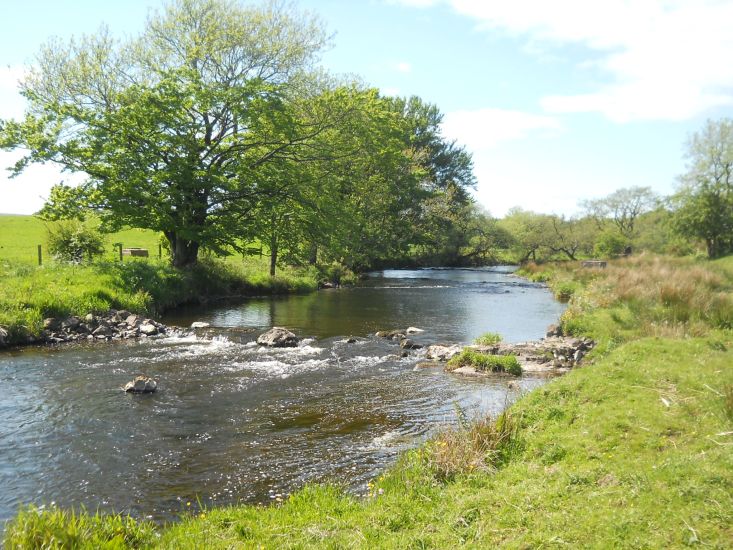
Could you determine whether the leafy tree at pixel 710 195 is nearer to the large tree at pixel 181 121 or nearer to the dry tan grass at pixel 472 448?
the large tree at pixel 181 121

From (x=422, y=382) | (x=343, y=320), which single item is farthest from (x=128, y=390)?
(x=343, y=320)

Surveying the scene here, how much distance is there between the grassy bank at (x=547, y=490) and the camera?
18.1 ft

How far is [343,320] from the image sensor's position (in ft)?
82.3

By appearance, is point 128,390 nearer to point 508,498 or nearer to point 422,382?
point 422,382

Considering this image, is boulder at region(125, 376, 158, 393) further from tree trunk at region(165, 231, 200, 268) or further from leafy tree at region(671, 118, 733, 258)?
leafy tree at region(671, 118, 733, 258)

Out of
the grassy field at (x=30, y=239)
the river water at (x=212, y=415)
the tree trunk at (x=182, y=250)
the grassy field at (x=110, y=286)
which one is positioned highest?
the grassy field at (x=30, y=239)

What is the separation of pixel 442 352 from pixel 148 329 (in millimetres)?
11000

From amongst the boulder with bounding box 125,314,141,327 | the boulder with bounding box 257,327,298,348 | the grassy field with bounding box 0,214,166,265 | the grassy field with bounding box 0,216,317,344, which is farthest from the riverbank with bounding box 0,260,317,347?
the grassy field with bounding box 0,214,166,265

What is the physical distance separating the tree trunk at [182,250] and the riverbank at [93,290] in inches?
29.7

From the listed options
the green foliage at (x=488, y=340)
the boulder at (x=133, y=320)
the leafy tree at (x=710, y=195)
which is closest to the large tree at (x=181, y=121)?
the boulder at (x=133, y=320)

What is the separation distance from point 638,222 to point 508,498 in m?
89.3

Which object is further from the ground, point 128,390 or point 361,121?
point 361,121

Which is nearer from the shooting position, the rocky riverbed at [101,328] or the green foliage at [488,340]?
the rocky riverbed at [101,328]

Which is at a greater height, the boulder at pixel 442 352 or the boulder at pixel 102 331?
the boulder at pixel 102 331
